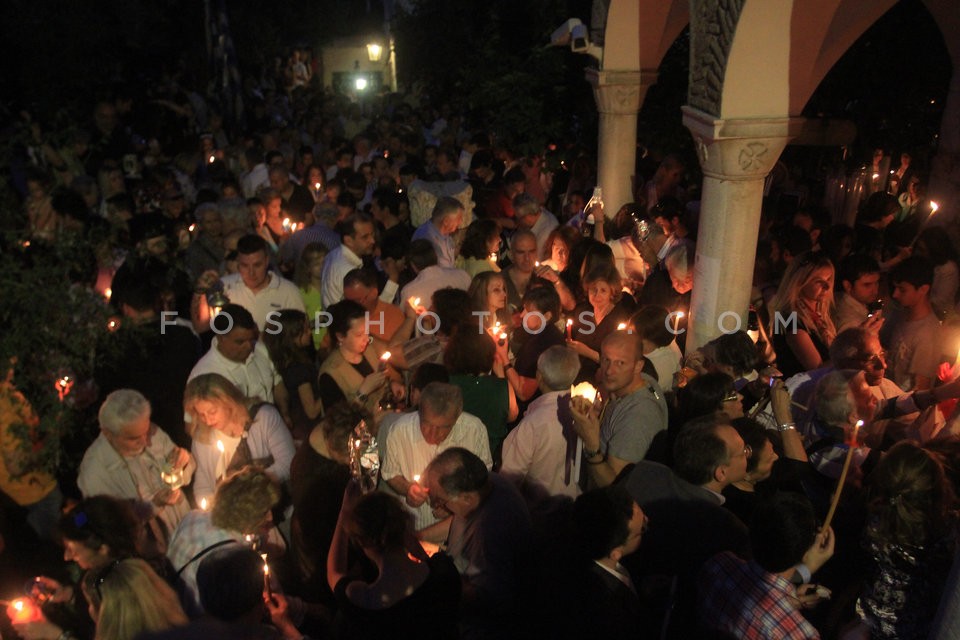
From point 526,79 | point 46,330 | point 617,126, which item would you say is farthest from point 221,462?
point 526,79

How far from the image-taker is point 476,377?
462 cm

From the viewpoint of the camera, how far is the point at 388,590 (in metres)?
3.09

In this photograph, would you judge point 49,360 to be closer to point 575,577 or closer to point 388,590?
point 388,590

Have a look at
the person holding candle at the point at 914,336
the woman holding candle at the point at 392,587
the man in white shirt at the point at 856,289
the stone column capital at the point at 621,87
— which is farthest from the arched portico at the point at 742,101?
the woman holding candle at the point at 392,587

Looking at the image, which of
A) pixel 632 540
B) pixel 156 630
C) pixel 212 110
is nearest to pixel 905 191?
pixel 632 540

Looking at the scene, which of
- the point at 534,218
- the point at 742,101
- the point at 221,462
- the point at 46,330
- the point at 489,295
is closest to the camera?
the point at 46,330

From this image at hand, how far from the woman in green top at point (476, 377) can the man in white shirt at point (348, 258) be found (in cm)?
191

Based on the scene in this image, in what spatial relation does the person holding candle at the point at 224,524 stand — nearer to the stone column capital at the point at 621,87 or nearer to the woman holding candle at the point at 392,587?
the woman holding candle at the point at 392,587

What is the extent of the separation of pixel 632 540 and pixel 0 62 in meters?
13.0

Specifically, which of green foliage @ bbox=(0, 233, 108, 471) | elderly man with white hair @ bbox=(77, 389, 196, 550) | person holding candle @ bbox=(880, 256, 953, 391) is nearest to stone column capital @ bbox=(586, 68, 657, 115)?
person holding candle @ bbox=(880, 256, 953, 391)

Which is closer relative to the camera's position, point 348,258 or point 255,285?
point 255,285

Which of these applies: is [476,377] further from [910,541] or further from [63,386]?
[910,541]

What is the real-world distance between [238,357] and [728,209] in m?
3.50

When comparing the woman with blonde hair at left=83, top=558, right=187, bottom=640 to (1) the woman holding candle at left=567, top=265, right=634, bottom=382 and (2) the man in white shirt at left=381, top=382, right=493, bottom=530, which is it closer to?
(2) the man in white shirt at left=381, top=382, right=493, bottom=530
